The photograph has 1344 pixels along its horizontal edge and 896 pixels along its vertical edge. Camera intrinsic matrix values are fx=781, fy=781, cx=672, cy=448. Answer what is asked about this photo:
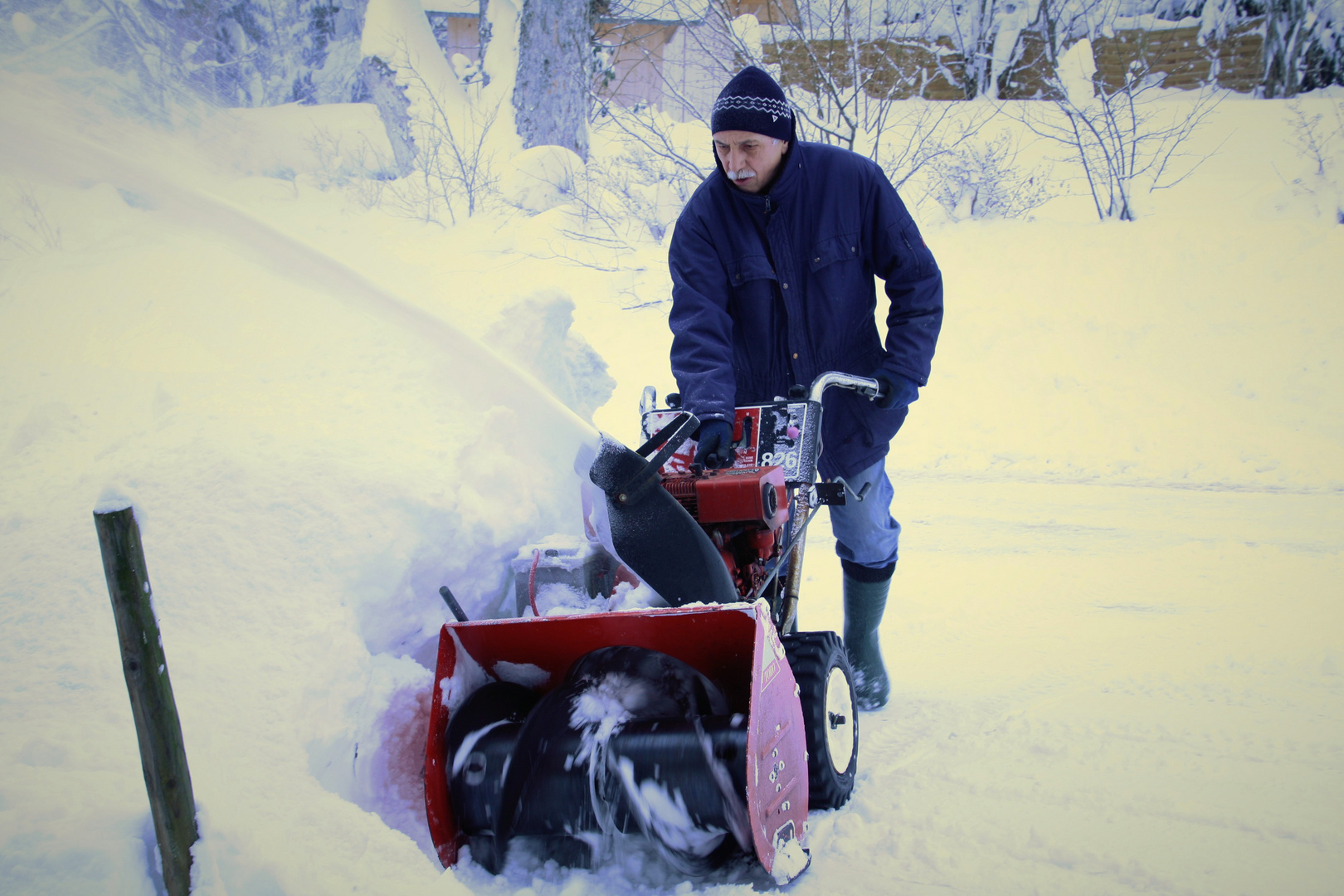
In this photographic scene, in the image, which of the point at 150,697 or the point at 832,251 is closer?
the point at 150,697

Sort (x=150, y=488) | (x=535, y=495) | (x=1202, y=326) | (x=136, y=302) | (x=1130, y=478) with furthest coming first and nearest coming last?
(x=1202, y=326), (x=1130, y=478), (x=136, y=302), (x=535, y=495), (x=150, y=488)

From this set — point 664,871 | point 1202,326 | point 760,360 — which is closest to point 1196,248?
point 1202,326

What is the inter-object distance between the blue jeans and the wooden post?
6.67 feet

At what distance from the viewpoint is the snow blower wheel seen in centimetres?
195

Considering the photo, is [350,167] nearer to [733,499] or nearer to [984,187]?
[984,187]

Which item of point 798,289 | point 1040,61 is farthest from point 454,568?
point 1040,61

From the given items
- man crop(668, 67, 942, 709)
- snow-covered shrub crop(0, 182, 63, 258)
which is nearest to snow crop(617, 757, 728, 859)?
man crop(668, 67, 942, 709)

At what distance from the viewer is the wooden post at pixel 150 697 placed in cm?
139

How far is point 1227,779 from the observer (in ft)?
7.04

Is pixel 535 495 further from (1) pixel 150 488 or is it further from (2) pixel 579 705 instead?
(2) pixel 579 705

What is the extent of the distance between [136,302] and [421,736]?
10.7ft

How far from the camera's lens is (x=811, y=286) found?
2.63m

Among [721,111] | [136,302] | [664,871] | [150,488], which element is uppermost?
[721,111]

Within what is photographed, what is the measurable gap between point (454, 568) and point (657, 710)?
1.38 metres
